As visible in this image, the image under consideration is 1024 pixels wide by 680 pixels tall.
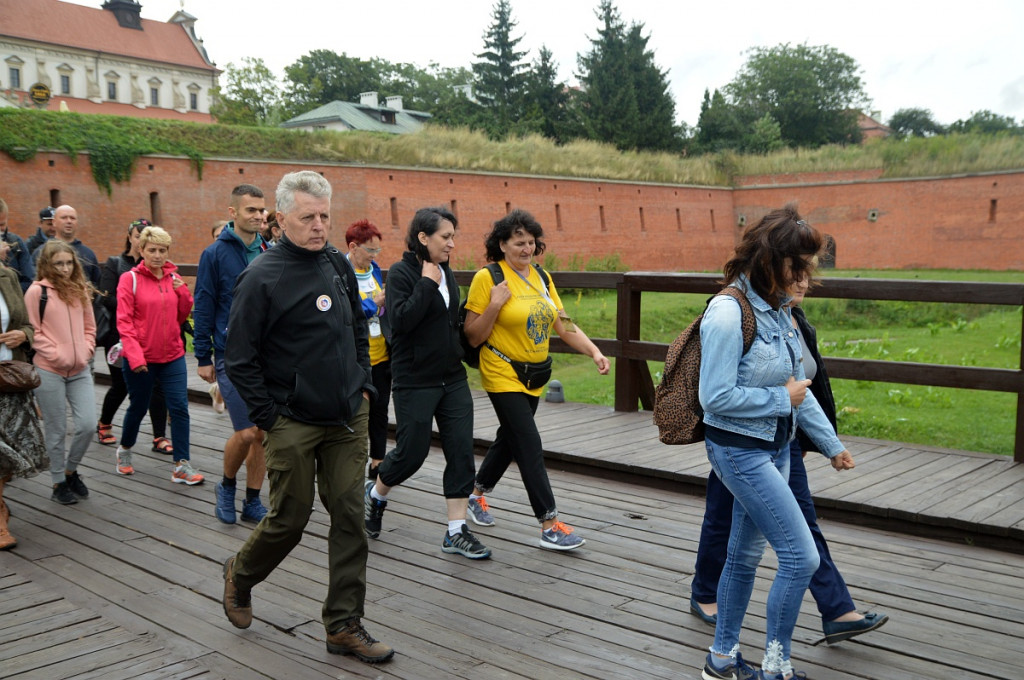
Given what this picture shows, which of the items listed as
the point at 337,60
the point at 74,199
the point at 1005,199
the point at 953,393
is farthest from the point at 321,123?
the point at 953,393

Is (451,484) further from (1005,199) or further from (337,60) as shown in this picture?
(337,60)

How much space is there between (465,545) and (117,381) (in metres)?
3.81

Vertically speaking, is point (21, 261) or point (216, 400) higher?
point (21, 261)

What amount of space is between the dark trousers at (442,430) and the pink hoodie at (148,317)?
218cm

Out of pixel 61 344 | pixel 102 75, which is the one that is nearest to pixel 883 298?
pixel 61 344

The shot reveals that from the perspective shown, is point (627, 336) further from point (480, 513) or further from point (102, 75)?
point (102, 75)

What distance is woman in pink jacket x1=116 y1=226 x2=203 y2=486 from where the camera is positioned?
5.68 metres

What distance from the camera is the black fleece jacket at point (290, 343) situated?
128 inches

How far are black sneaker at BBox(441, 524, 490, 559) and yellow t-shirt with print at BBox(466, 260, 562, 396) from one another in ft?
2.31

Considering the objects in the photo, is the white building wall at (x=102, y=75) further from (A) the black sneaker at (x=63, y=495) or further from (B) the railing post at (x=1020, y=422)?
(B) the railing post at (x=1020, y=422)

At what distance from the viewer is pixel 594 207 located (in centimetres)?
3959

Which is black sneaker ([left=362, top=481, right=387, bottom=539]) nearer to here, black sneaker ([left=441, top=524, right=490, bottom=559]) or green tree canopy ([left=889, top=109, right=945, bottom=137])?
black sneaker ([left=441, top=524, right=490, bottom=559])

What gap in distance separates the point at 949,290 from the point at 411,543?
3445 mm

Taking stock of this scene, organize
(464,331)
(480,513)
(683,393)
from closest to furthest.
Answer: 1. (683,393)
2. (464,331)
3. (480,513)
